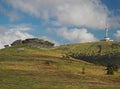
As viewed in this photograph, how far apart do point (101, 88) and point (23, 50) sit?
115 meters

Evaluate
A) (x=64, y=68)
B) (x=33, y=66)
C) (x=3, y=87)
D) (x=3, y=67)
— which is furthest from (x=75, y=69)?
(x=3, y=87)

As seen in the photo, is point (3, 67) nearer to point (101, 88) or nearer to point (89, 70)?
point (89, 70)

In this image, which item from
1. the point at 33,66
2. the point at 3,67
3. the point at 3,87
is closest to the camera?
the point at 3,87

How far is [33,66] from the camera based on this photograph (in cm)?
10188

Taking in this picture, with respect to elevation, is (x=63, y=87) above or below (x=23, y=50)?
below

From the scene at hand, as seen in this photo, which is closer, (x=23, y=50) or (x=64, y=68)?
(x=64, y=68)

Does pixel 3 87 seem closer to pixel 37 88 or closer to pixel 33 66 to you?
pixel 37 88

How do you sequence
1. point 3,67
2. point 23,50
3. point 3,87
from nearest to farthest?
point 3,87, point 3,67, point 23,50


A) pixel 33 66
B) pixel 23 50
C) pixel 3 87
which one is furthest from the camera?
pixel 23 50

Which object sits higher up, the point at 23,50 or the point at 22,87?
the point at 23,50

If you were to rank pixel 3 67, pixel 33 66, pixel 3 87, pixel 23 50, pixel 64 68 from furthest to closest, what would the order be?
pixel 23 50, pixel 64 68, pixel 33 66, pixel 3 67, pixel 3 87

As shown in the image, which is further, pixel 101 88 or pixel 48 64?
pixel 48 64

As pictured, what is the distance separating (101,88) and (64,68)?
53.1 m

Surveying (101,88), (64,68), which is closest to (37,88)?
(101,88)
